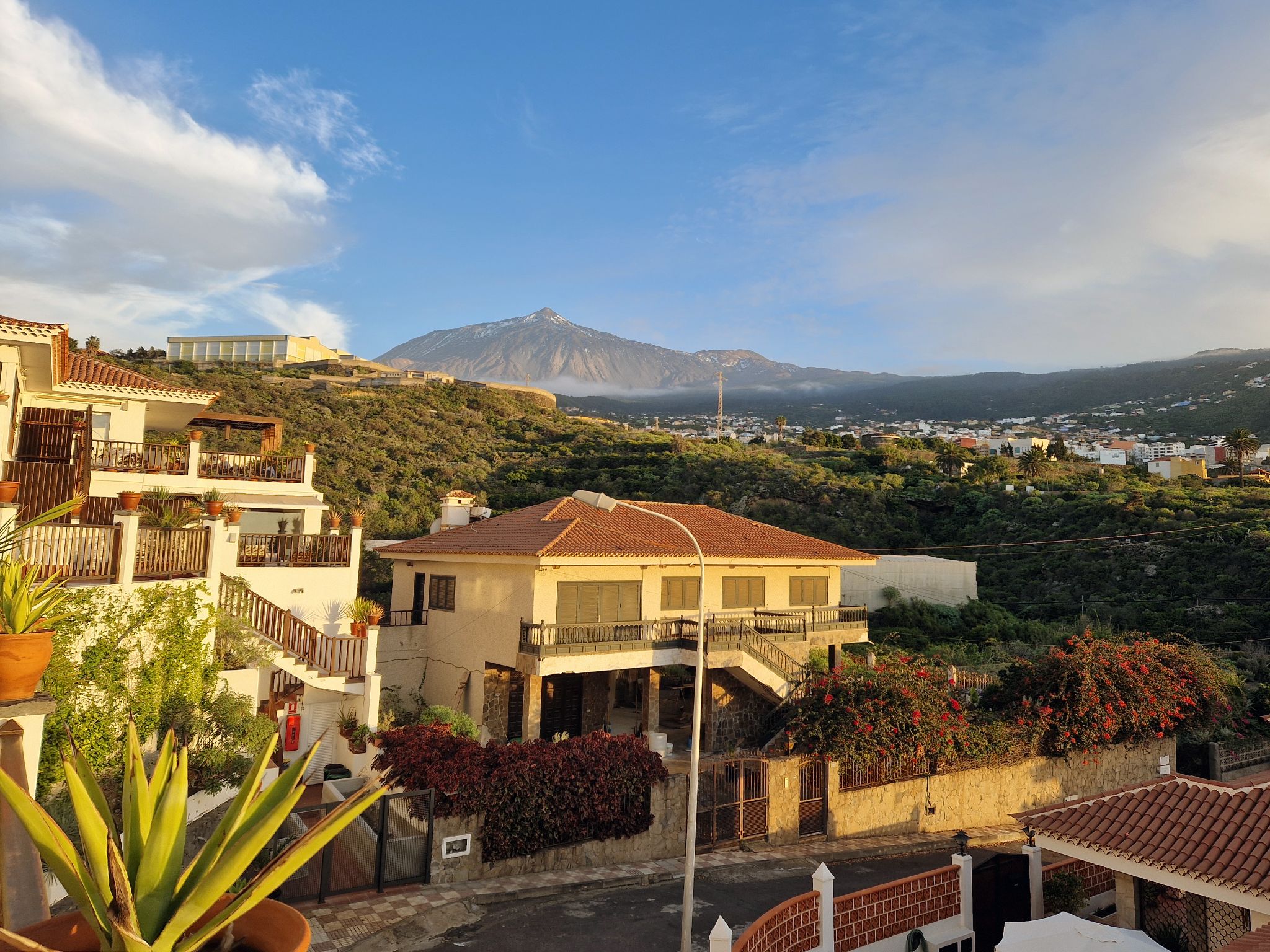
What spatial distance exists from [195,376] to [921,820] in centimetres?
5715

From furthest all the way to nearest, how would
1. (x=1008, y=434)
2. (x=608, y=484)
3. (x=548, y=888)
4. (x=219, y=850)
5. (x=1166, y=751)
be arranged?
(x=1008, y=434)
(x=608, y=484)
(x=1166, y=751)
(x=548, y=888)
(x=219, y=850)

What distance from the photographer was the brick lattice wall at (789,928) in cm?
960

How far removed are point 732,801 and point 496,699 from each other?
27.4 ft

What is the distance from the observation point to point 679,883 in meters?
14.3

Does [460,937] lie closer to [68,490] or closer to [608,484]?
[68,490]

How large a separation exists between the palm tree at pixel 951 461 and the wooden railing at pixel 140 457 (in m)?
56.7

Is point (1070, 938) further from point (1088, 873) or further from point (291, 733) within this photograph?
point (291, 733)

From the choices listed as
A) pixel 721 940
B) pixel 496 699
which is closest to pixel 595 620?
pixel 496 699

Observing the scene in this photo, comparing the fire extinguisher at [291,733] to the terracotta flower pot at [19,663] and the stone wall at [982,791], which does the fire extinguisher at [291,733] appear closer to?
the terracotta flower pot at [19,663]

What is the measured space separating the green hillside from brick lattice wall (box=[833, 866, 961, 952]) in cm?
2722

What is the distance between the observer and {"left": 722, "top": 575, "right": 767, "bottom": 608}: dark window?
84.2 feet

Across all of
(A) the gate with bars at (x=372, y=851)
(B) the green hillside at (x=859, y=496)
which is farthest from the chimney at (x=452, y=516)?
(A) the gate with bars at (x=372, y=851)

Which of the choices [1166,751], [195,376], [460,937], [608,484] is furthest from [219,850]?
[195,376]

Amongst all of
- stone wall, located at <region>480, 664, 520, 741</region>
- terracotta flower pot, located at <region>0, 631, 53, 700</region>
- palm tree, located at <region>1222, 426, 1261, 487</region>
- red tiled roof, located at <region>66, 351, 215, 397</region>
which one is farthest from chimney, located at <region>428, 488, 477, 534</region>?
palm tree, located at <region>1222, 426, 1261, 487</region>
